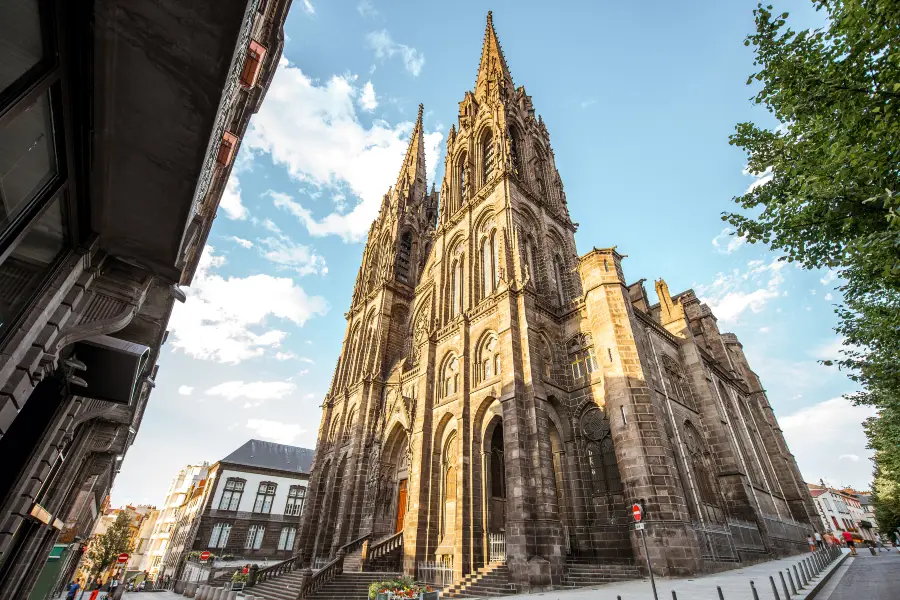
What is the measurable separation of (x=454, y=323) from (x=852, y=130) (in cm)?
1679

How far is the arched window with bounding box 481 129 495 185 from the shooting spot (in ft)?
91.0

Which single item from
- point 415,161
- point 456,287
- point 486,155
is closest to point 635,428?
point 456,287

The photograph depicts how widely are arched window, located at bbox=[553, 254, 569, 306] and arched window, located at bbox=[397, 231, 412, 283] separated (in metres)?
14.4

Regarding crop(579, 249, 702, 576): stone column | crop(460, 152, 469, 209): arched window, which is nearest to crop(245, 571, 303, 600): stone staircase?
crop(579, 249, 702, 576): stone column

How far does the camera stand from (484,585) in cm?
1302

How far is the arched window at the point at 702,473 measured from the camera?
55.8ft

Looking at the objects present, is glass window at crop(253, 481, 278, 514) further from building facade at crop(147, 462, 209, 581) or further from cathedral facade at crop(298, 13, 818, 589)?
cathedral facade at crop(298, 13, 818, 589)

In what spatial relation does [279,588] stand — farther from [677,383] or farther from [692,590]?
[677,383]

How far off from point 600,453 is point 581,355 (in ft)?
14.9

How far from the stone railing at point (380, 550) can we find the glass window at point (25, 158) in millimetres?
18655

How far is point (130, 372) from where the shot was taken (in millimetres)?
5992

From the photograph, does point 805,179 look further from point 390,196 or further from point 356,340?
point 390,196

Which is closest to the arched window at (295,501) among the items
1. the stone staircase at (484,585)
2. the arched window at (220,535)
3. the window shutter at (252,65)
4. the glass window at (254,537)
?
the glass window at (254,537)

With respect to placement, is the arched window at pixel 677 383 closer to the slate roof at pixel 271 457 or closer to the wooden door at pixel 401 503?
the wooden door at pixel 401 503
